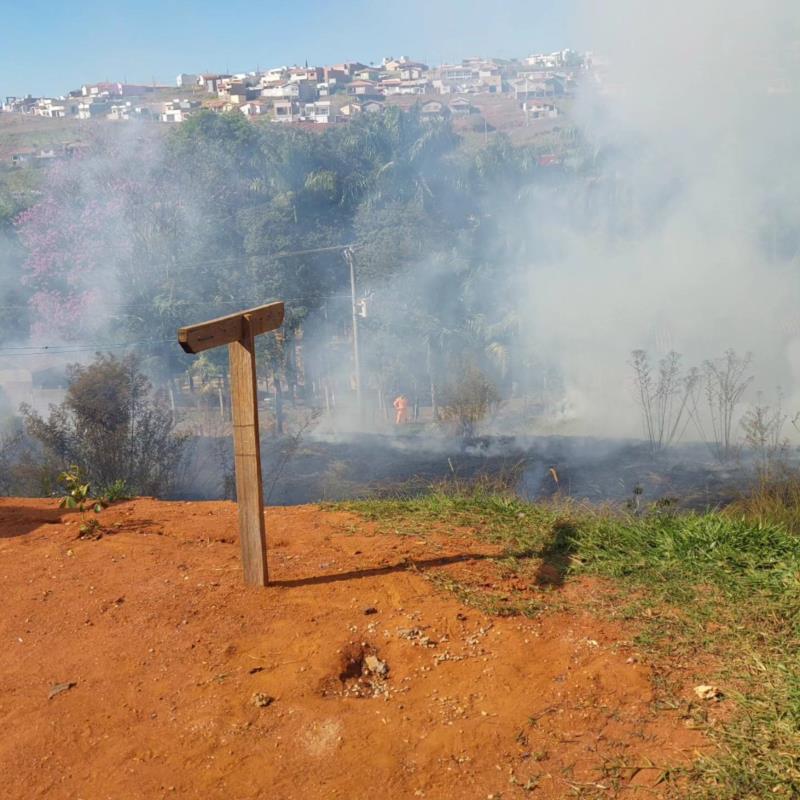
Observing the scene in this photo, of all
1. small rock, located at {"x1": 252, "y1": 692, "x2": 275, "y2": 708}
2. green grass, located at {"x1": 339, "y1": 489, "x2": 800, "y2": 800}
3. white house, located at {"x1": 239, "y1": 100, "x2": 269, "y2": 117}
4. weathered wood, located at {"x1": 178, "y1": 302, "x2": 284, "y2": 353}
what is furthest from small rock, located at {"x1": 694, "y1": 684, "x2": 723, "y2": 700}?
white house, located at {"x1": 239, "y1": 100, "x2": 269, "y2": 117}

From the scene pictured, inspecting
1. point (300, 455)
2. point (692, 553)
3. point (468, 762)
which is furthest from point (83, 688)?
point (300, 455)

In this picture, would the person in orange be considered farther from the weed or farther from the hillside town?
the hillside town

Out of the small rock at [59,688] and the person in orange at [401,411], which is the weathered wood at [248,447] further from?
the person in orange at [401,411]

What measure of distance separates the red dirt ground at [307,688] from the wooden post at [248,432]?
0.17m

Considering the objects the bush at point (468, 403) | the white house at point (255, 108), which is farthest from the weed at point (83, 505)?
the white house at point (255, 108)

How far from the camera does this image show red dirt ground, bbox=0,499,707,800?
2.58 meters

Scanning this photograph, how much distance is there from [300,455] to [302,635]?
9.52 metres

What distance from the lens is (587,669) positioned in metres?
3.07

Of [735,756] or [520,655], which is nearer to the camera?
[735,756]

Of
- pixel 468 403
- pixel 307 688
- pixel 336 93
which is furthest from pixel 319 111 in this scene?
pixel 307 688

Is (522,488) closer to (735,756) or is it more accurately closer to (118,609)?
→ (118,609)

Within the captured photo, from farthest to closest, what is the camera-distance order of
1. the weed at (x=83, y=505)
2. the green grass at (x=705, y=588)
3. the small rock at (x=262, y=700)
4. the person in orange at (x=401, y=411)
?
the person in orange at (x=401, y=411), the weed at (x=83, y=505), the small rock at (x=262, y=700), the green grass at (x=705, y=588)

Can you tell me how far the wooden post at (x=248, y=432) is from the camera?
3699 mm

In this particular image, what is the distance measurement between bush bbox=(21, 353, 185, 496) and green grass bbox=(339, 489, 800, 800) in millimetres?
4039
